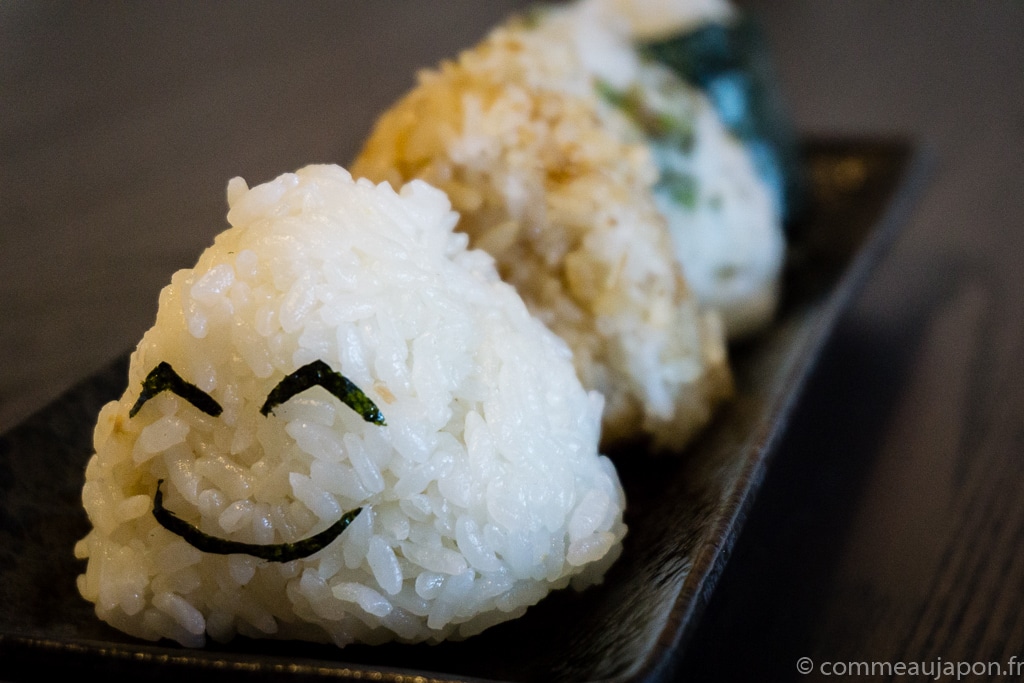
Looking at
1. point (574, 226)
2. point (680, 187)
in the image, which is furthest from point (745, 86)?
point (574, 226)

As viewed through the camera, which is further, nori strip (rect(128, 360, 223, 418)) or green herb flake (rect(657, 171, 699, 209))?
green herb flake (rect(657, 171, 699, 209))

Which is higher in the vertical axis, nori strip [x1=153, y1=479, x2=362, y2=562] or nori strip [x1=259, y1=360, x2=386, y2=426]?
nori strip [x1=259, y1=360, x2=386, y2=426]

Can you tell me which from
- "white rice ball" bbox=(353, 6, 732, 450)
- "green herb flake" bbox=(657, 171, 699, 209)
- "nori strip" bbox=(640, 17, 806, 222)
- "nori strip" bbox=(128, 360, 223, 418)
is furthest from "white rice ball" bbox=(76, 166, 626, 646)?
"nori strip" bbox=(640, 17, 806, 222)

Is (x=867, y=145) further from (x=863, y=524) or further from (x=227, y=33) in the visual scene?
(x=227, y=33)

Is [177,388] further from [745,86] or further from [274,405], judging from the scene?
[745,86]

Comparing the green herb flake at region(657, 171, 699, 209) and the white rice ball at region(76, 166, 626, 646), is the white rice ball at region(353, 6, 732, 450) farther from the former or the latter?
the white rice ball at region(76, 166, 626, 646)

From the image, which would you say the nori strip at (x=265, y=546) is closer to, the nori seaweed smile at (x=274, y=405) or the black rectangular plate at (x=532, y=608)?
the nori seaweed smile at (x=274, y=405)

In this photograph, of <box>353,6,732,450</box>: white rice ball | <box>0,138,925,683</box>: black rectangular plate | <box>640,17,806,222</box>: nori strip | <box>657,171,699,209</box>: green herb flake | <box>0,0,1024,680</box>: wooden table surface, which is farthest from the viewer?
<box>640,17,806,222</box>: nori strip
